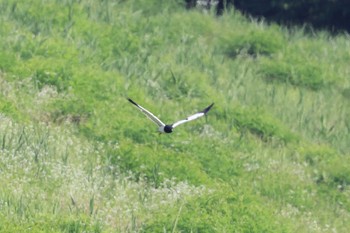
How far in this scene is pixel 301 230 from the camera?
40.4ft

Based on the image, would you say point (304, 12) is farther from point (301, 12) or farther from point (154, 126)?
point (154, 126)

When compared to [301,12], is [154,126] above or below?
above

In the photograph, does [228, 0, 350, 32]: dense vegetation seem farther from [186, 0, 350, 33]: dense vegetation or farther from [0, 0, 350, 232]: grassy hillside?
[0, 0, 350, 232]: grassy hillside

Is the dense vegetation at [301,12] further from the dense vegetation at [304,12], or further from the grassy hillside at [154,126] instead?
the grassy hillside at [154,126]

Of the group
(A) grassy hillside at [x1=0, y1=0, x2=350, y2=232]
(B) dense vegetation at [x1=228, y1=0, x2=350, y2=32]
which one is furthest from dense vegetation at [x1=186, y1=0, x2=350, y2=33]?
(A) grassy hillside at [x1=0, y1=0, x2=350, y2=232]

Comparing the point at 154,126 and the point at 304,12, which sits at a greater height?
the point at 154,126

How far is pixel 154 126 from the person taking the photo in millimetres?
13922

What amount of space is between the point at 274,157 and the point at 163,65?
268cm

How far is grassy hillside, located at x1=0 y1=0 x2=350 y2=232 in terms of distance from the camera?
1126 cm

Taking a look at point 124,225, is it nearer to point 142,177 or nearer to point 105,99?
point 142,177

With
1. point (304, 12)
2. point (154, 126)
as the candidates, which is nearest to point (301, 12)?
point (304, 12)

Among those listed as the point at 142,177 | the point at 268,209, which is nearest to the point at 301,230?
the point at 268,209

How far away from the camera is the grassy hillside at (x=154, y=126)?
36.9 feet

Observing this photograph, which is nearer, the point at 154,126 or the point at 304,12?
the point at 154,126
